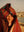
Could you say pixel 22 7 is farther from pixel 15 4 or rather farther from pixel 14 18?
pixel 14 18

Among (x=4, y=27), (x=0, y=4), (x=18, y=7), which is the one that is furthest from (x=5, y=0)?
(x=4, y=27)

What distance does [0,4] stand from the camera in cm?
76

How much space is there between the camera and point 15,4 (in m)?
0.77

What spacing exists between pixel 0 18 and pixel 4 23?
6cm

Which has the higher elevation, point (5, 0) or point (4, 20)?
point (5, 0)

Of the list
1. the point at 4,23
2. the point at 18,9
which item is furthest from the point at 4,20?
the point at 18,9

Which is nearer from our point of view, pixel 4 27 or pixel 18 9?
pixel 4 27

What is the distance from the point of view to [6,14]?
477 millimetres

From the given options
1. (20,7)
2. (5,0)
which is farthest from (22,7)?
(5,0)

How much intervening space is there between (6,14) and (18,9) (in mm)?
337

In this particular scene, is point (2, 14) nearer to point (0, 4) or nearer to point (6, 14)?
point (6, 14)

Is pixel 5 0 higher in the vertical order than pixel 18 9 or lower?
higher

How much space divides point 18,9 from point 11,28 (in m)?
0.37

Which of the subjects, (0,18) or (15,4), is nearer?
(0,18)
